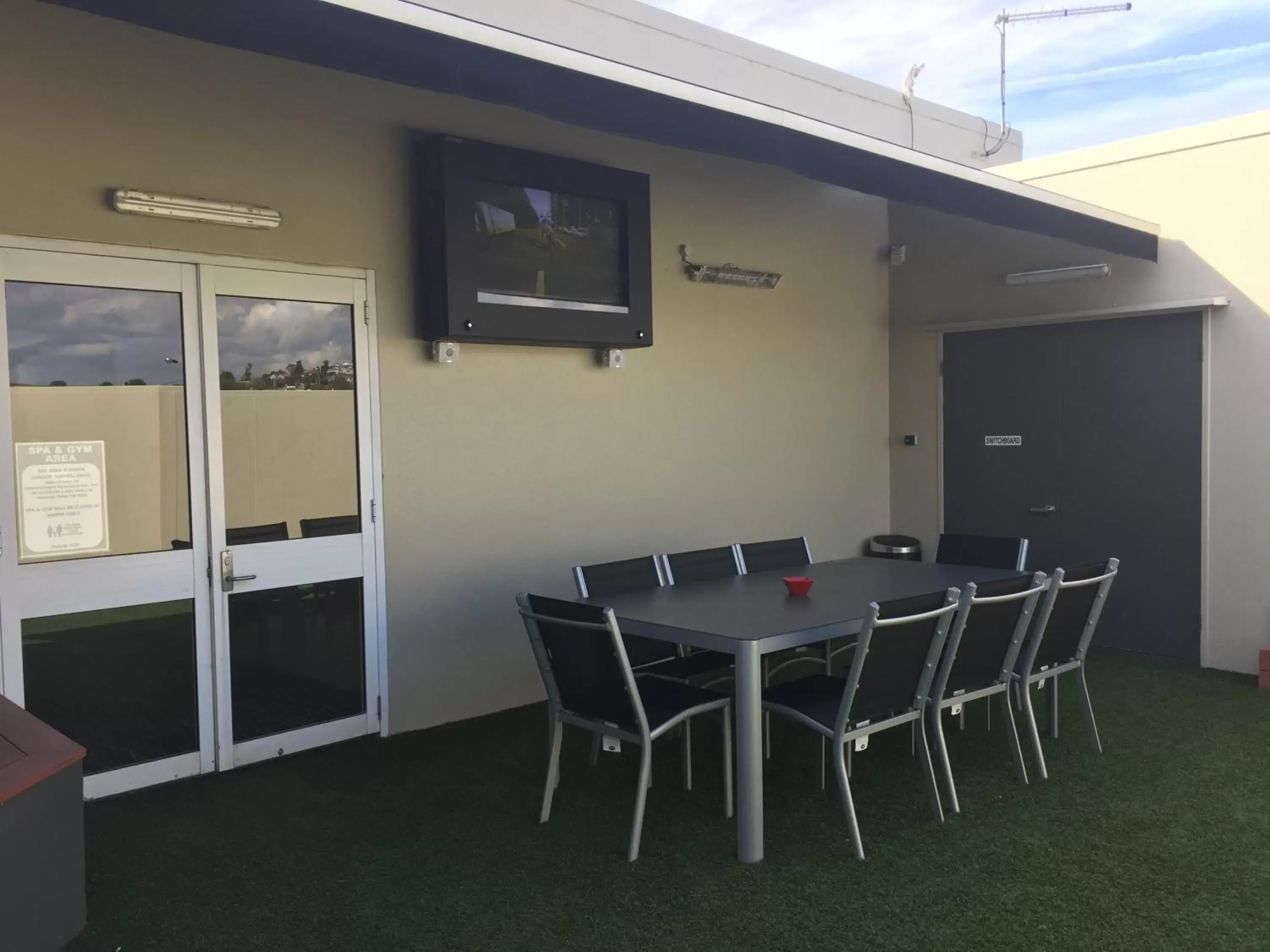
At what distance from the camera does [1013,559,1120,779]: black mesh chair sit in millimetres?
3906

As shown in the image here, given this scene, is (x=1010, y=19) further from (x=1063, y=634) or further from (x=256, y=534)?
(x=256, y=534)

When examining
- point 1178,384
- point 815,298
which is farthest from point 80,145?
point 1178,384

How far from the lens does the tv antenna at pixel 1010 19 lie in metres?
8.91

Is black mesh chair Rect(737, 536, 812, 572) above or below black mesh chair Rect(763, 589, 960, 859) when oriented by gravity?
above

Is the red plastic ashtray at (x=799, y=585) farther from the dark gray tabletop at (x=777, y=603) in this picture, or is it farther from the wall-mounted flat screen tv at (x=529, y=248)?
the wall-mounted flat screen tv at (x=529, y=248)

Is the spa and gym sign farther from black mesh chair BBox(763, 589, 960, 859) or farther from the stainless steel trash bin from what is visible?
the stainless steel trash bin

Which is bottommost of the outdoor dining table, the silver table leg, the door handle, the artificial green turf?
the artificial green turf

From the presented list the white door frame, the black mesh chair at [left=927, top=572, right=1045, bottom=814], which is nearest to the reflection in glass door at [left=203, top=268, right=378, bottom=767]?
the black mesh chair at [left=927, top=572, right=1045, bottom=814]

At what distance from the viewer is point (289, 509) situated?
4.32 m

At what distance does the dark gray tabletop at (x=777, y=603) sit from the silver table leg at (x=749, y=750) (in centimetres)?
6

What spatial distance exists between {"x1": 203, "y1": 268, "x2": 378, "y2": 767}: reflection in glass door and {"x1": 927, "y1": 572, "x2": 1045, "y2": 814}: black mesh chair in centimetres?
255

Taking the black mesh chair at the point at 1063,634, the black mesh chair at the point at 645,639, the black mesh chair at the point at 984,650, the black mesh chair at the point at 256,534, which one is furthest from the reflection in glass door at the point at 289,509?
the black mesh chair at the point at 1063,634

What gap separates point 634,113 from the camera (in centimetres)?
358

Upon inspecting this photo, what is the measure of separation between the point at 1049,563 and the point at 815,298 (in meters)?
2.33
